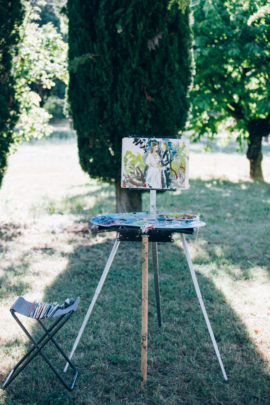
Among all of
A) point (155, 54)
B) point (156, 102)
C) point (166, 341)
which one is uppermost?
point (155, 54)

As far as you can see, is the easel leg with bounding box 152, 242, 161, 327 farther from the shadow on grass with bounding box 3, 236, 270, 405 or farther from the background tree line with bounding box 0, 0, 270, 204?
the background tree line with bounding box 0, 0, 270, 204

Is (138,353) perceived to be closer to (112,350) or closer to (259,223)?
(112,350)

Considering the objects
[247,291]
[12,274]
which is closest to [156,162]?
[247,291]

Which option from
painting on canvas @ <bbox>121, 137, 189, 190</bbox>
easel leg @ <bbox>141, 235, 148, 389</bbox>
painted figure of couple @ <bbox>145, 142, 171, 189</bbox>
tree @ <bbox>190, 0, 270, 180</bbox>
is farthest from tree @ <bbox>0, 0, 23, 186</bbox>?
tree @ <bbox>190, 0, 270, 180</bbox>

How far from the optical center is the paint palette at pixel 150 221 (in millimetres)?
2980

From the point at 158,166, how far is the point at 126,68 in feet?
9.38

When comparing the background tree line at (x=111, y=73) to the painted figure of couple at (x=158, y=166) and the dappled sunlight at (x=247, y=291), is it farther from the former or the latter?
the painted figure of couple at (x=158, y=166)

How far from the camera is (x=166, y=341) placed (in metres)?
3.51

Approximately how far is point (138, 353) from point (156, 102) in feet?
12.1

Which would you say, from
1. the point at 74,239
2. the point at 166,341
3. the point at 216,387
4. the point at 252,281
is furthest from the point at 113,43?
the point at 216,387

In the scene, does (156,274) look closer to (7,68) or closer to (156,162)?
(156,162)

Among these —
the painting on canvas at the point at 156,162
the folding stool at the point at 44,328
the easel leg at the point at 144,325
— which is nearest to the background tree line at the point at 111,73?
the painting on canvas at the point at 156,162

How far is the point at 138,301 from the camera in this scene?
4.30m

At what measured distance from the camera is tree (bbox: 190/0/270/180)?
9688 mm
